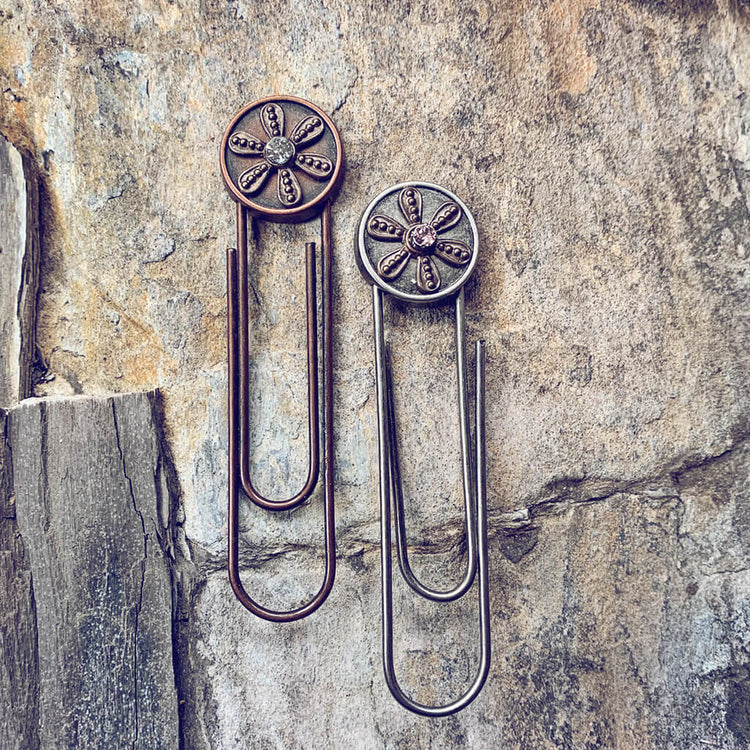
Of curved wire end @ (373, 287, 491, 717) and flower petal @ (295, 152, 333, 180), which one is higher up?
flower petal @ (295, 152, 333, 180)

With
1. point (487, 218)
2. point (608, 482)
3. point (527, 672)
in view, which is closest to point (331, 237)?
point (487, 218)

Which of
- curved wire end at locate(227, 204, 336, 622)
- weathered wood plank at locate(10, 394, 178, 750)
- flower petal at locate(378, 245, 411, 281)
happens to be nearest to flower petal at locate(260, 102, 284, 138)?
curved wire end at locate(227, 204, 336, 622)

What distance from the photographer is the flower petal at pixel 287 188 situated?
1.06 metres

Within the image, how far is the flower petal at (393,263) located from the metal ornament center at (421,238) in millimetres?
18

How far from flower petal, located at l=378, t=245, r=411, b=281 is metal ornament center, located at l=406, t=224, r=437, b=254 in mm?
18

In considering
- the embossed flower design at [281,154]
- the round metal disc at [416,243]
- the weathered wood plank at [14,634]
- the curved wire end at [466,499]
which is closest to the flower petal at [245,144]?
the embossed flower design at [281,154]

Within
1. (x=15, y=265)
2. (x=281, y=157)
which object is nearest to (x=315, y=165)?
(x=281, y=157)

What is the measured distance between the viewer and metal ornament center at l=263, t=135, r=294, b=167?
41.3 inches

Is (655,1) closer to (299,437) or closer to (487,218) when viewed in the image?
(487,218)

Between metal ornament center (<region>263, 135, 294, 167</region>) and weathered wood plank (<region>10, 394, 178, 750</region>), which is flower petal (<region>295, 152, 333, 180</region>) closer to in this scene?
metal ornament center (<region>263, 135, 294, 167</region>)

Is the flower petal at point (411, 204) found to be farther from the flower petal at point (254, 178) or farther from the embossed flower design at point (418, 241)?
the flower petal at point (254, 178)

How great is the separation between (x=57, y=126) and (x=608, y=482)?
125 centimetres

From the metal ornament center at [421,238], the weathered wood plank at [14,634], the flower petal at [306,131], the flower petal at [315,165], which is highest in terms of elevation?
the flower petal at [306,131]

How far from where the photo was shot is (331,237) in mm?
1093
